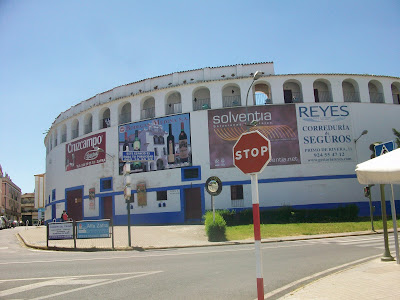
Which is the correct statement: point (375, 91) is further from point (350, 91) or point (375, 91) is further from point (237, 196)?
point (237, 196)

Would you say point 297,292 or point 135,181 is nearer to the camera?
point 297,292

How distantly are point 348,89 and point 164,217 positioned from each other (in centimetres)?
2173

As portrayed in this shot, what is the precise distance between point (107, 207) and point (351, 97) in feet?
85.6

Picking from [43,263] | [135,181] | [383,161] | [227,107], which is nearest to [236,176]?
[227,107]

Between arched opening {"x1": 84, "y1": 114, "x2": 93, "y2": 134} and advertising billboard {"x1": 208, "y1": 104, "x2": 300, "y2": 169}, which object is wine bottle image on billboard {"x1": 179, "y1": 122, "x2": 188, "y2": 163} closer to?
advertising billboard {"x1": 208, "y1": 104, "x2": 300, "y2": 169}

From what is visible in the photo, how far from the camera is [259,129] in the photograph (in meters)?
29.5

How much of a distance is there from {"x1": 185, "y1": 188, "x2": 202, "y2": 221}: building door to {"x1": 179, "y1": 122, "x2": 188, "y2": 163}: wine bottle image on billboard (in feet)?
9.34

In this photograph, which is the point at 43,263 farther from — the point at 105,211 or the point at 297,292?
the point at 105,211

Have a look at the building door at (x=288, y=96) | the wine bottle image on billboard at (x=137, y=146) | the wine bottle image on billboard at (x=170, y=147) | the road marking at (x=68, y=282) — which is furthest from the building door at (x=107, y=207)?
the road marking at (x=68, y=282)

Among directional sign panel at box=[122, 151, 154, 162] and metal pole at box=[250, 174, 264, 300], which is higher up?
directional sign panel at box=[122, 151, 154, 162]

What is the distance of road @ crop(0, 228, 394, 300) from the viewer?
6.77m

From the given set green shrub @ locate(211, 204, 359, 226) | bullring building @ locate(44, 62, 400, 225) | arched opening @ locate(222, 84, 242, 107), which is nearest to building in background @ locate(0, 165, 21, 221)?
bullring building @ locate(44, 62, 400, 225)

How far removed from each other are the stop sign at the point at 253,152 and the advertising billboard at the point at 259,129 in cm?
2500

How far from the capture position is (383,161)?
6719mm
